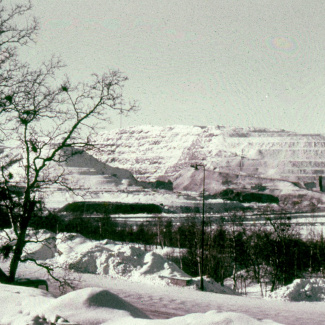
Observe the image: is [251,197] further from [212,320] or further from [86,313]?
[212,320]

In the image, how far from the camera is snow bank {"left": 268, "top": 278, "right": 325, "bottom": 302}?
2461 centimetres

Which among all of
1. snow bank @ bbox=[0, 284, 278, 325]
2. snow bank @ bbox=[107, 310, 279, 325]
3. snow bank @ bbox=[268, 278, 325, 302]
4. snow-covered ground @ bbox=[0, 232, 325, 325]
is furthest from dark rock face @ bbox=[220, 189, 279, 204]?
snow bank @ bbox=[107, 310, 279, 325]

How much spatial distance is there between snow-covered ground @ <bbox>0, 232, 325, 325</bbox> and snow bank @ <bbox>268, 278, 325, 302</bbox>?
0.06 metres

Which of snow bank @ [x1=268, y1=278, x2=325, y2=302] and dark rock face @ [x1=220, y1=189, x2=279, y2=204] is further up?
dark rock face @ [x1=220, y1=189, x2=279, y2=204]

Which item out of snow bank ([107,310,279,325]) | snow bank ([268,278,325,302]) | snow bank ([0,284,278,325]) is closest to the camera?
snow bank ([107,310,279,325])

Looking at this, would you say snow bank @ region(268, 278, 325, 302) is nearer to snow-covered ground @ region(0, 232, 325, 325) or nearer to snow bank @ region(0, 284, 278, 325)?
snow-covered ground @ region(0, 232, 325, 325)

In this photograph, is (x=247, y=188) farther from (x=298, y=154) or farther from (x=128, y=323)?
(x=128, y=323)

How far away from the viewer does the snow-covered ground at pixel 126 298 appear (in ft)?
16.0

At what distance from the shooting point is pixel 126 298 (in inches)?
699

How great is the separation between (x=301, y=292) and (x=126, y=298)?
11293 mm

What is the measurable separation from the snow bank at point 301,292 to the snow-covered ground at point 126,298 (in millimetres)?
60

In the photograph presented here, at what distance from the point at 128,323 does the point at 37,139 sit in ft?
19.5

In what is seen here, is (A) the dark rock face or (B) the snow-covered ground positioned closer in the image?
(B) the snow-covered ground

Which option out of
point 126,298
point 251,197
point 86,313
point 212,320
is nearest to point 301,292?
point 126,298
